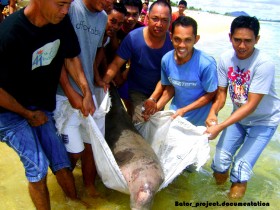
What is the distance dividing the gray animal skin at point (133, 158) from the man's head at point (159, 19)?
91cm

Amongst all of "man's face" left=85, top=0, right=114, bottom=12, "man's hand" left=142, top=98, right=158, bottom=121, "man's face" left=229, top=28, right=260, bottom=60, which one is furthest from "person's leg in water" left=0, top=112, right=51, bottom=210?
"man's face" left=229, top=28, right=260, bottom=60

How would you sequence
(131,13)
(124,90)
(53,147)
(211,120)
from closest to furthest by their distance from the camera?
1. (53,147)
2. (211,120)
3. (124,90)
4. (131,13)

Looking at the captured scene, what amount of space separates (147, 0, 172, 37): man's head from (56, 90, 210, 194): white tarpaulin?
95 cm

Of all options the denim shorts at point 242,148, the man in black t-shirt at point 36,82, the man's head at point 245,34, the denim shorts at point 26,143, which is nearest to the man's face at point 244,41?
the man's head at point 245,34

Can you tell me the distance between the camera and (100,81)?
3.68 meters

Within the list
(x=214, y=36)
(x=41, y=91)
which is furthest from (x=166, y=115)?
(x=214, y=36)

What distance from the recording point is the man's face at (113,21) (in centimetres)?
390

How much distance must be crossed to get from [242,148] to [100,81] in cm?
178

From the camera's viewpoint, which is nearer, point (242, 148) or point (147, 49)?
point (242, 148)

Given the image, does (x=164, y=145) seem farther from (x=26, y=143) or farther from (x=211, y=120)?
(x=26, y=143)

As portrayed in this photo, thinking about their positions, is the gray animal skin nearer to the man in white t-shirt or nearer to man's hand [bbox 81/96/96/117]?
man's hand [bbox 81/96/96/117]

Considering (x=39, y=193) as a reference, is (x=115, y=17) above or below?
above

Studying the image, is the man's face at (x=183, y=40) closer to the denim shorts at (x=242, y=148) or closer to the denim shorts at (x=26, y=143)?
the denim shorts at (x=242, y=148)

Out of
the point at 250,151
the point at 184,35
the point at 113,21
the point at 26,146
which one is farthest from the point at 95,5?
the point at 250,151
